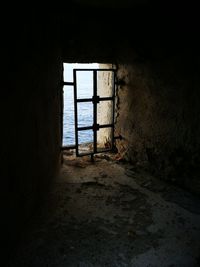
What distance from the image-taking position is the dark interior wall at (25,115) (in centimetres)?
188

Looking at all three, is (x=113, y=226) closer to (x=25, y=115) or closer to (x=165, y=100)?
(x=25, y=115)

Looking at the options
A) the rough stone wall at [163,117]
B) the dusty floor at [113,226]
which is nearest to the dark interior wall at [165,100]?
the rough stone wall at [163,117]

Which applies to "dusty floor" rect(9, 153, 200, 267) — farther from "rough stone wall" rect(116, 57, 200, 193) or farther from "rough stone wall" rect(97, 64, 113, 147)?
"rough stone wall" rect(97, 64, 113, 147)

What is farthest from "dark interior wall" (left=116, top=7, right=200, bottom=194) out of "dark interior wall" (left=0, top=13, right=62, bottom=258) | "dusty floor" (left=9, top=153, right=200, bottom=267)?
"dark interior wall" (left=0, top=13, right=62, bottom=258)

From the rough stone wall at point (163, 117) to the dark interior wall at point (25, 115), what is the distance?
1.18 m

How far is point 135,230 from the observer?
2.52 m

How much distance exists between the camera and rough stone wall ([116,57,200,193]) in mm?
3016

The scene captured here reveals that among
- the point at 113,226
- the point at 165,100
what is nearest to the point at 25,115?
the point at 113,226

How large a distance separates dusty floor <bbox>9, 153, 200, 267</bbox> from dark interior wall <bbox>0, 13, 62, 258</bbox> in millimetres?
211

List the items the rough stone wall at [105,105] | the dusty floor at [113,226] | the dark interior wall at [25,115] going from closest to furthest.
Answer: the dark interior wall at [25,115], the dusty floor at [113,226], the rough stone wall at [105,105]

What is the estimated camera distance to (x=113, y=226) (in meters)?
2.58

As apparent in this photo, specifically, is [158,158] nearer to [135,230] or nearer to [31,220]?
[135,230]

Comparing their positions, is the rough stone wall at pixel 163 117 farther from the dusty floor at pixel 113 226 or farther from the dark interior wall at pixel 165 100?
the dusty floor at pixel 113 226

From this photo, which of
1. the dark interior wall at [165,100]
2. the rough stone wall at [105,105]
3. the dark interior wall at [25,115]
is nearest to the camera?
the dark interior wall at [25,115]
